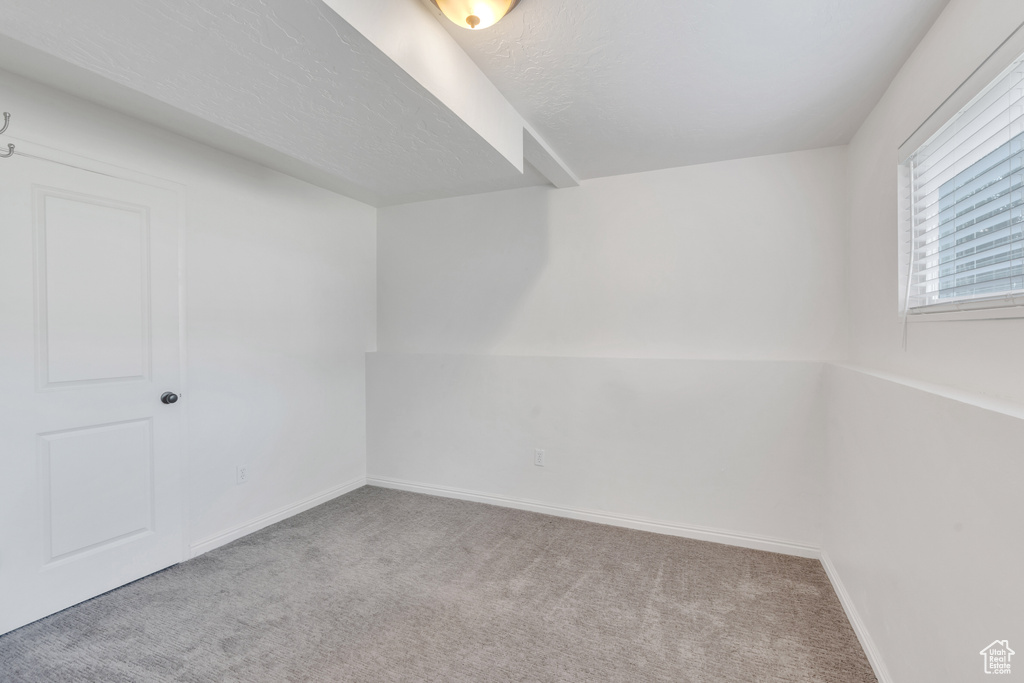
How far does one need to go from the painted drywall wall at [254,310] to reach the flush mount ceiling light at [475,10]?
1889mm

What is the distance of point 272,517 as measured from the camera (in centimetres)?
314

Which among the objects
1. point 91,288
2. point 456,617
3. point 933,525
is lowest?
point 456,617

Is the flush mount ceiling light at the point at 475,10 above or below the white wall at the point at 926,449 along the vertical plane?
above

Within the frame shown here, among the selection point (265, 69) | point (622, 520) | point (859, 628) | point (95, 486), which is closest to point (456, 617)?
point (622, 520)

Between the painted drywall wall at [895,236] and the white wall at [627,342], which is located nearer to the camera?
the painted drywall wall at [895,236]

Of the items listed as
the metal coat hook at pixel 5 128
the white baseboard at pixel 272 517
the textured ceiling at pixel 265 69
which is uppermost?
the textured ceiling at pixel 265 69

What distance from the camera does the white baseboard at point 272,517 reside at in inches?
107

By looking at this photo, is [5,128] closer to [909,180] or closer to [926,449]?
[926,449]

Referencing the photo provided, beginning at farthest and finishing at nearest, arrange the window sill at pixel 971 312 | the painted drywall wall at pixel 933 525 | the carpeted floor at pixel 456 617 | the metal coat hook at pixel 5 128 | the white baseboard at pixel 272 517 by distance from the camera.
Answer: the white baseboard at pixel 272 517
the metal coat hook at pixel 5 128
the carpeted floor at pixel 456 617
the window sill at pixel 971 312
the painted drywall wall at pixel 933 525

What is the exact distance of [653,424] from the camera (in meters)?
3.06

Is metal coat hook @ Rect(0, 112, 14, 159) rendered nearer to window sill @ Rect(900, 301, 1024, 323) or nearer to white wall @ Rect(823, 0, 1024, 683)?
white wall @ Rect(823, 0, 1024, 683)

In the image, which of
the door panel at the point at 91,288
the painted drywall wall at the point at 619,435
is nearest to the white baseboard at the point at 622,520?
the painted drywall wall at the point at 619,435

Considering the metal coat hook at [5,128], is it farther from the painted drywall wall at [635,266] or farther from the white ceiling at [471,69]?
the painted drywall wall at [635,266]

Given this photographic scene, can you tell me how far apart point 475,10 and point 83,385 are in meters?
2.41
